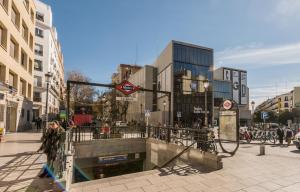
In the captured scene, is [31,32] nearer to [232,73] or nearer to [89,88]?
[89,88]

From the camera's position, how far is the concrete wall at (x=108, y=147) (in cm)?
1501

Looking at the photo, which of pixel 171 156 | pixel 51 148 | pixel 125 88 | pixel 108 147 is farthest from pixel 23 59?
pixel 51 148

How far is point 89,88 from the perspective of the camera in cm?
4984

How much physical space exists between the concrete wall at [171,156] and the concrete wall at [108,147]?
84cm

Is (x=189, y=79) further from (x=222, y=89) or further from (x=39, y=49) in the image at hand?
(x=39, y=49)

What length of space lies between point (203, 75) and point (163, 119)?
12.7 m

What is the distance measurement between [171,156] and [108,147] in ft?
17.1

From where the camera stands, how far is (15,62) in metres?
22.3

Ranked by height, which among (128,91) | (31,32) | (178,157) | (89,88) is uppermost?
(31,32)

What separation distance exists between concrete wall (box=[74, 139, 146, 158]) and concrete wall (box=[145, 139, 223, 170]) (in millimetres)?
839

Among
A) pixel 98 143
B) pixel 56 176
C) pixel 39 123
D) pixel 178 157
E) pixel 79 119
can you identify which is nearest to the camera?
pixel 56 176

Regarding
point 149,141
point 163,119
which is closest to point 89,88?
point 163,119

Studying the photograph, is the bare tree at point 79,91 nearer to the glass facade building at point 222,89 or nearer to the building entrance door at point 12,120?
the building entrance door at point 12,120

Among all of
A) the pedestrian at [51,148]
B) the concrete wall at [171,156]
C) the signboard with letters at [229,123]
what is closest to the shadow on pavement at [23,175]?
the pedestrian at [51,148]
